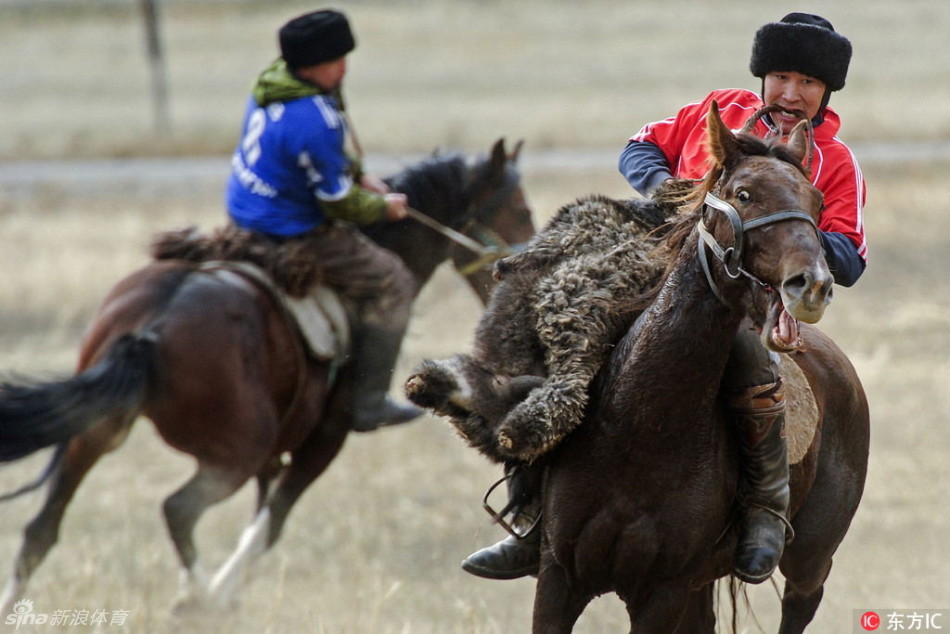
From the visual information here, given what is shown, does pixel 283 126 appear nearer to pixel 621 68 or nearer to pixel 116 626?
pixel 116 626

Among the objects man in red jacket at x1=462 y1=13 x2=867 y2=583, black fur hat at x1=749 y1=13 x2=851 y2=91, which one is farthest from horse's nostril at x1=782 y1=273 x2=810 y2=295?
black fur hat at x1=749 y1=13 x2=851 y2=91

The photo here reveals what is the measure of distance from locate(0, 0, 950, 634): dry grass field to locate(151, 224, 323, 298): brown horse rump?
1.46 m

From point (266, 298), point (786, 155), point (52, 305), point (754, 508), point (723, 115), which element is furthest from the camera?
point (52, 305)

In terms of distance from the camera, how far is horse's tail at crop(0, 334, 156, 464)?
6.05 meters

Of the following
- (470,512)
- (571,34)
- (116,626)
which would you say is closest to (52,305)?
(470,512)

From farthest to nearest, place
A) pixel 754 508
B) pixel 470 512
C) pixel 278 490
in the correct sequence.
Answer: pixel 470 512
pixel 278 490
pixel 754 508

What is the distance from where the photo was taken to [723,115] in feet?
15.7

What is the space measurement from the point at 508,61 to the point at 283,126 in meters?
38.2

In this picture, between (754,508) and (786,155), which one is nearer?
(786,155)

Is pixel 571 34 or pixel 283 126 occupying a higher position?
pixel 283 126

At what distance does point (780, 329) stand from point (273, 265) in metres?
3.90

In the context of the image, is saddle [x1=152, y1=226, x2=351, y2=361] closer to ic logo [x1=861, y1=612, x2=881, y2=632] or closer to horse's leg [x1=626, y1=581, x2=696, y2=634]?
ic logo [x1=861, y1=612, x2=881, y2=632]

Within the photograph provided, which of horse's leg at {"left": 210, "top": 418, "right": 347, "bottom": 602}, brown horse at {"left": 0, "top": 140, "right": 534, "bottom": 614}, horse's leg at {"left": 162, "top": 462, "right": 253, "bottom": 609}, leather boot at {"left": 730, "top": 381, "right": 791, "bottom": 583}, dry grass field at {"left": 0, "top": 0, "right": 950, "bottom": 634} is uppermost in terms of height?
leather boot at {"left": 730, "top": 381, "right": 791, "bottom": 583}

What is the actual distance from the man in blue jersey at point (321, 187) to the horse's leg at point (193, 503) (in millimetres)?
1066
